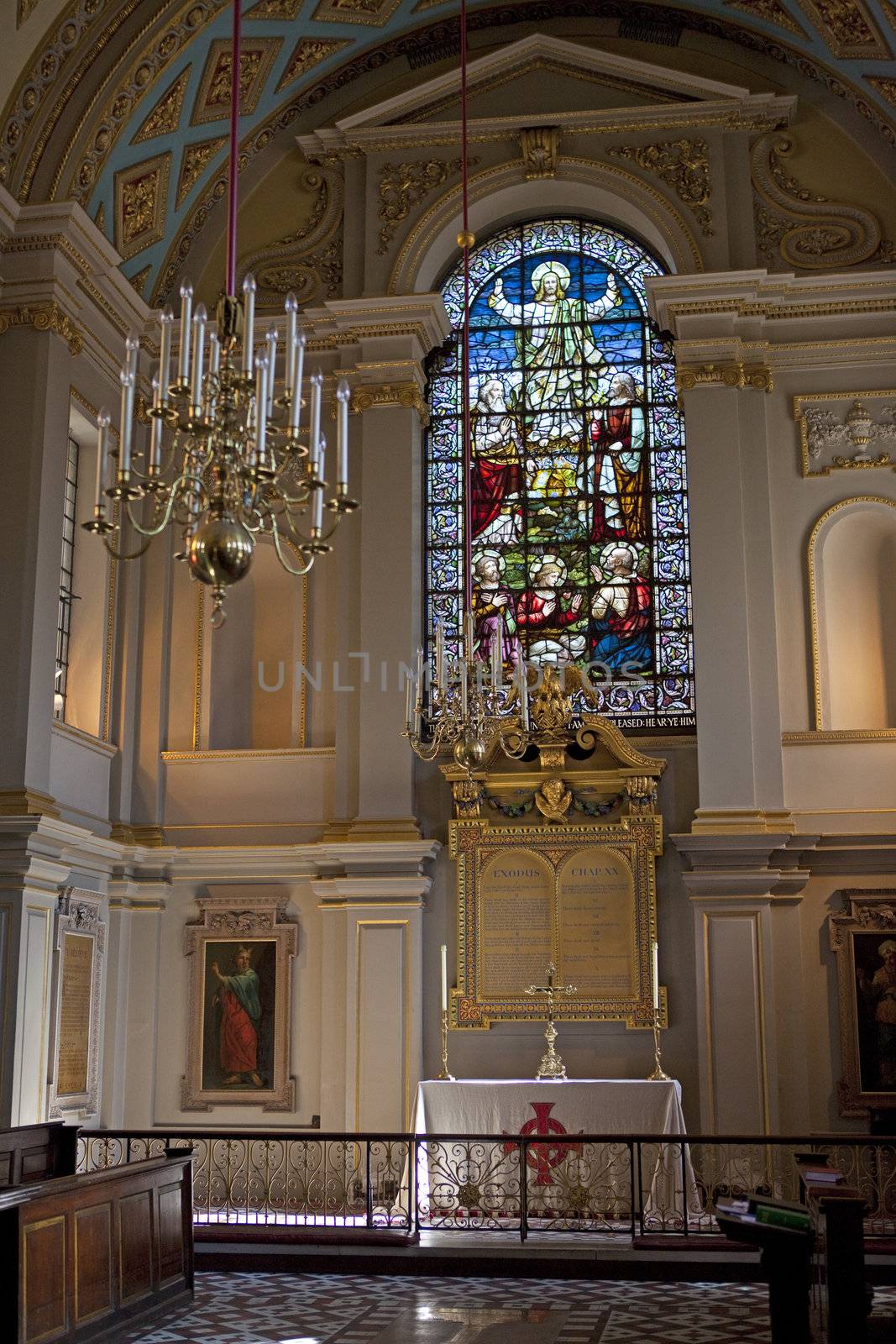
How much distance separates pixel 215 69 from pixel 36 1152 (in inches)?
386

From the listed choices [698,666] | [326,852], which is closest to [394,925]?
[326,852]

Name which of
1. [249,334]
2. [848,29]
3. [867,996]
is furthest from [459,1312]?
[848,29]

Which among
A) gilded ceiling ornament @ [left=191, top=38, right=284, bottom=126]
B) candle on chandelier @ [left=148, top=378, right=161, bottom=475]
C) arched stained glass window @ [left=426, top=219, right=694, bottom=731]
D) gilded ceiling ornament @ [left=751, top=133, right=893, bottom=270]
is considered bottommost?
candle on chandelier @ [left=148, top=378, right=161, bottom=475]

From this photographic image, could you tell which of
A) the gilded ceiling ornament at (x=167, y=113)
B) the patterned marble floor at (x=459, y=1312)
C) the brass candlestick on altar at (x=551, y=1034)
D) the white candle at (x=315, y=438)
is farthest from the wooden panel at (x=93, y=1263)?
the gilded ceiling ornament at (x=167, y=113)

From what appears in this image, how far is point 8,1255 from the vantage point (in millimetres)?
7492

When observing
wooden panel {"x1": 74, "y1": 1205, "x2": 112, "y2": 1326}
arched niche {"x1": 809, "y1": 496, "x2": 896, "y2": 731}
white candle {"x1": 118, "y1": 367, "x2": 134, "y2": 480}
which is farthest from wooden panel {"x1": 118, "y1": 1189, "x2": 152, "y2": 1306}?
arched niche {"x1": 809, "y1": 496, "x2": 896, "y2": 731}

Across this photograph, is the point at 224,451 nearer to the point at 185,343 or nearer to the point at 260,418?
the point at 260,418

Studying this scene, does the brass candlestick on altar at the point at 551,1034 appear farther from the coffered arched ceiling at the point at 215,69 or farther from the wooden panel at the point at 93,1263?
the coffered arched ceiling at the point at 215,69

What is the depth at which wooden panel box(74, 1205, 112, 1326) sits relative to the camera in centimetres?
818

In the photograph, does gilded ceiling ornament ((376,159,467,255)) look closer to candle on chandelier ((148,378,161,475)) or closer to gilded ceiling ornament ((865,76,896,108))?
gilded ceiling ornament ((865,76,896,108))

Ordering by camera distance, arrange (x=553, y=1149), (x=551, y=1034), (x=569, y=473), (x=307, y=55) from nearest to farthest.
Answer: (x=553, y=1149) < (x=551, y=1034) < (x=569, y=473) < (x=307, y=55)

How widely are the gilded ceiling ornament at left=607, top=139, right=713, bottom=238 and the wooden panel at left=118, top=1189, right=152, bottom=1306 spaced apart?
9.95m

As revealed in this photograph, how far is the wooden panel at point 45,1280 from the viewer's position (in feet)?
24.8

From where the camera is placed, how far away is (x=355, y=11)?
1490 cm
